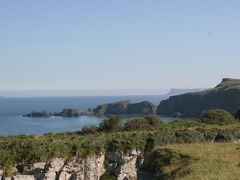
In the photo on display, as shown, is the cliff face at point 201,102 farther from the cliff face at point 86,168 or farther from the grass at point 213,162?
the grass at point 213,162

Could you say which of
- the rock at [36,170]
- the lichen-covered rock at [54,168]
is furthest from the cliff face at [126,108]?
the rock at [36,170]

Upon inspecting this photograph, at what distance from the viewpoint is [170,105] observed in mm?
157750

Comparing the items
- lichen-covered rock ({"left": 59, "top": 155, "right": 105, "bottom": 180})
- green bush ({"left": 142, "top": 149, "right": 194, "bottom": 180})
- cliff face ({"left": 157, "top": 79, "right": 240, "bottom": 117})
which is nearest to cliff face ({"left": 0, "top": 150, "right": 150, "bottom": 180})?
lichen-covered rock ({"left": 59, "top": 155, "right": 105, "bottom": 180})

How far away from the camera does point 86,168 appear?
32.2m

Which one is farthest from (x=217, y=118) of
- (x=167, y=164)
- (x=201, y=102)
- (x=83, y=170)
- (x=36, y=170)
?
(x=201, y=102)

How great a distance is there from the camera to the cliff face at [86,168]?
30.5 m

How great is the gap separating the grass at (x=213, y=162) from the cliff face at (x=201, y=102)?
336 ft

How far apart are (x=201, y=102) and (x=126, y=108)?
1238 inches

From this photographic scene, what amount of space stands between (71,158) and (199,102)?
121068 mm

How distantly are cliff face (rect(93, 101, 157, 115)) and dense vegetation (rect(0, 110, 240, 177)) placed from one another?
121240 mm

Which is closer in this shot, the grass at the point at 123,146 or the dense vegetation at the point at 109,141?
the grass at the point at 123,146

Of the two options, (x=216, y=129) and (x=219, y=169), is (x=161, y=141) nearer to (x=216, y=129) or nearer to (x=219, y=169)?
(x=216, y=129)

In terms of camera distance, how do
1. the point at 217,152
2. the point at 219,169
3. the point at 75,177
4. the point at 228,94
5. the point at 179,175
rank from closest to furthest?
1. the point at 219,169
2. the point at 179,175
3. the point at 217,152
4. the point at 75,177
5. the point at 228,94

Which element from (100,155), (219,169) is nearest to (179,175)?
(219,169)
